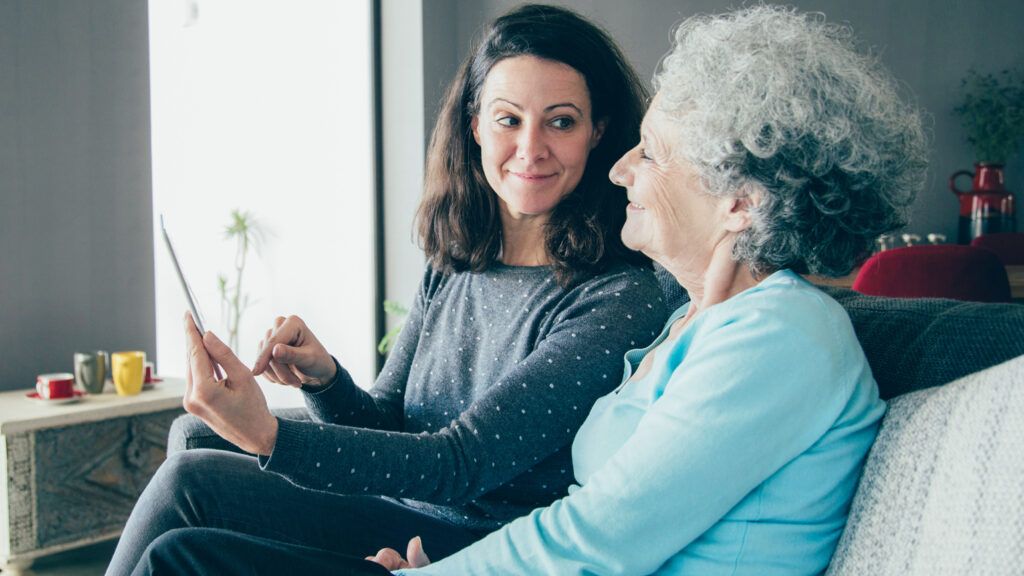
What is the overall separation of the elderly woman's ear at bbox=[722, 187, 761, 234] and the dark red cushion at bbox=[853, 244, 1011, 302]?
120cm

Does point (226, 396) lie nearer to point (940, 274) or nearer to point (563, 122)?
point (563, 122)

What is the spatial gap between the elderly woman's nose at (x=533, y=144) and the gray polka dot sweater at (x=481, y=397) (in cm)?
20

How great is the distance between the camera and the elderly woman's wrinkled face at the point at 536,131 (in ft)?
4.52

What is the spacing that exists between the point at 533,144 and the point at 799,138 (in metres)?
0.53

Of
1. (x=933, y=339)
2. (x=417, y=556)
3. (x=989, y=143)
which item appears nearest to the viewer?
(x=933, y=339)

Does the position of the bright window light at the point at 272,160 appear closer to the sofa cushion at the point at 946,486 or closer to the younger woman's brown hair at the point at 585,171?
the younger woman's brown hair at the point at 585,171

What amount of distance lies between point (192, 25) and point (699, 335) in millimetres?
5021

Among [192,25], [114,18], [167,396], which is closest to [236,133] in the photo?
[192,25]

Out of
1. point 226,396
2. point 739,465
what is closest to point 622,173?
point 739,465

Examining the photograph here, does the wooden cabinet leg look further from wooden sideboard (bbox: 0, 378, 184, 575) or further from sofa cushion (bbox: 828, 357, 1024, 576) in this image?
sofa cushion (bbox: 828, 357, 1024, 576)

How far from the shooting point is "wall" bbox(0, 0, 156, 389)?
7.98 ft

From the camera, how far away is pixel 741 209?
1.03 metres

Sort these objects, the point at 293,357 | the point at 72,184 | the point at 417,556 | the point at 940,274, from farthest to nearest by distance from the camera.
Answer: the point at 72,184, the point at 940,274, the point at 293,357, the point at 417,556

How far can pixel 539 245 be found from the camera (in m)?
1.49
